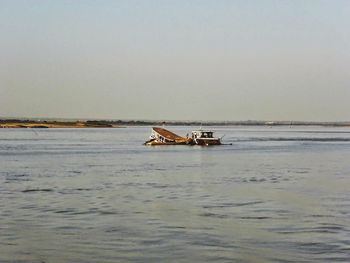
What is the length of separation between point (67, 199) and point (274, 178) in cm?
1336

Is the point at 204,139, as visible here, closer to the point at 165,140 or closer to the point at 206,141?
the point at 206,141

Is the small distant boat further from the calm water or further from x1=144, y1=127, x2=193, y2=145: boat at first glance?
the calm water

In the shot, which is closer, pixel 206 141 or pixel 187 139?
pixel 206 141

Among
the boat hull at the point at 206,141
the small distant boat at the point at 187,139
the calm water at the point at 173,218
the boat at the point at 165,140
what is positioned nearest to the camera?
the calm water at the point at 173,218

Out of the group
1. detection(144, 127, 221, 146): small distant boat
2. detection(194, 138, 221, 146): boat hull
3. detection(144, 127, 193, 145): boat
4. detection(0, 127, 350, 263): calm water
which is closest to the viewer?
detection(0, 127, 350, 263): calm water

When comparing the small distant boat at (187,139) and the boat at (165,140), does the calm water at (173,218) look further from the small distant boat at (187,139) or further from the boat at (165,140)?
the boat at (165,140)

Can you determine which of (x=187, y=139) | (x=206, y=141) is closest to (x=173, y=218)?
(x=206, y=141)

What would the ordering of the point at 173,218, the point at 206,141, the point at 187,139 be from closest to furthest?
the point at 173,218 → the point at 206,141 → the point at 187,139

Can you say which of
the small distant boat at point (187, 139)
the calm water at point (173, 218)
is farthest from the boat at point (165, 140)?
the calm water at point (173, 218)

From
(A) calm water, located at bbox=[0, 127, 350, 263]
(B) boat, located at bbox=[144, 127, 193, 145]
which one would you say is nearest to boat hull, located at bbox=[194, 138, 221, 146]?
(B) boat, located at bbox=[144, 127, 193, 145]

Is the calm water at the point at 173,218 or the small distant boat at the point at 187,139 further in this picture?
the small distant boat at the point at 187,139

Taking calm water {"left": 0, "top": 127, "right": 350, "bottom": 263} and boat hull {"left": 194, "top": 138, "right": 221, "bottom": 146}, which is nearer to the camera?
calm water {"left": 0, "top": 127, "right": 350, "bottom": 263}

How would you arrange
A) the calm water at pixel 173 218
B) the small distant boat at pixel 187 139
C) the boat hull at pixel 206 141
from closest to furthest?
the calm water at pixel 173 218
the boat hull at pixel 206 141
the small distant boat at pixel 187 139

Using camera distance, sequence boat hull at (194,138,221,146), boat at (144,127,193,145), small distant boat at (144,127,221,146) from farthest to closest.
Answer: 1. boat at (144,127,193,145)
2. small distant boat at (144,127,221,146)
3. boat hull at (194,138,221,146)
